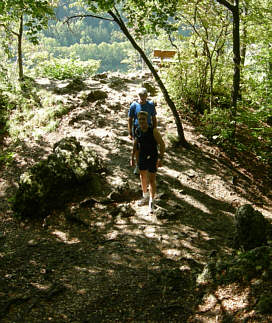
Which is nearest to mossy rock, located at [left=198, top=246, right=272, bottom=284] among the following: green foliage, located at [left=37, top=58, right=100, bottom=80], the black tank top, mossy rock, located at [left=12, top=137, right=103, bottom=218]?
the black tank top

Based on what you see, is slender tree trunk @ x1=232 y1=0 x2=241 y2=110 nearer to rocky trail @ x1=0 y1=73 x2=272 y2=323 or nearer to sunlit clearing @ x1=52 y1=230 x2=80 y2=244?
rocky trail @ x1=0 y1=73 x2=272 y2=323

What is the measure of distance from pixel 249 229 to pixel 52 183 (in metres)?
3.99

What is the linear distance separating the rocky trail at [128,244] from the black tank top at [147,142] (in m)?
1.26

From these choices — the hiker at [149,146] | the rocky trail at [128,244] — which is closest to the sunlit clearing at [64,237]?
the rocky trail at [128,244]

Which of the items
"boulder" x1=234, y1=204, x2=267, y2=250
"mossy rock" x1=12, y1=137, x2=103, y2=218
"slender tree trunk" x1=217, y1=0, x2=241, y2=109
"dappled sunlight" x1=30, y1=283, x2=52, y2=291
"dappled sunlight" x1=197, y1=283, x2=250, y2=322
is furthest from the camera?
"slender tree trunk" x1=217, y1=0, x2=241, y2=109

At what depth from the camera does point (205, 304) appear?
10.3 feet

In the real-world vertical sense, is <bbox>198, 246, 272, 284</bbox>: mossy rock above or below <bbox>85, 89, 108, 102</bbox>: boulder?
below

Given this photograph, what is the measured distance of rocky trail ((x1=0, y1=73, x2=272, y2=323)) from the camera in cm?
321

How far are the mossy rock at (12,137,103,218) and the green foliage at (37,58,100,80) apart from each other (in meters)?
8.93

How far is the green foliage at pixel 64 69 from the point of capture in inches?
563

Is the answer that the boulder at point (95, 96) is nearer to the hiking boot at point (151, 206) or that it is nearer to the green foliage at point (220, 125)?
the green foliage at point (220, 125)

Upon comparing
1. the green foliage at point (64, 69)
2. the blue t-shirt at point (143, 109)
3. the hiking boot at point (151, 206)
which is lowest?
the hiking boot at point (151, 206)

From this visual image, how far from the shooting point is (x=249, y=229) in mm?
4176

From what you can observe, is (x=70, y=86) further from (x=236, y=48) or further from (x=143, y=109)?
(x=143, y=109)
